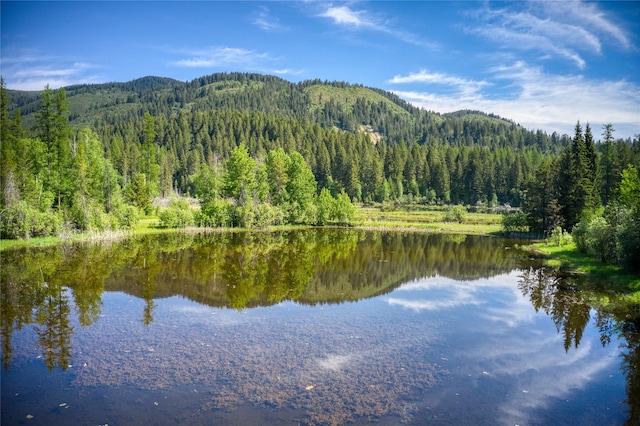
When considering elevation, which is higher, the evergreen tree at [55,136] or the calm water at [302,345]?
the evergreen tree at [55,136]

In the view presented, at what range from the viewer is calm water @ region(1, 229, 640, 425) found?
556 inches

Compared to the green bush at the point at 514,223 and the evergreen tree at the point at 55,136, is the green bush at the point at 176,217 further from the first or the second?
the green bush at the point at 514,223

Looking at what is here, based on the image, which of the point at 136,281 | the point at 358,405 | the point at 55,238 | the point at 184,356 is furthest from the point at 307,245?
the point at 358,405

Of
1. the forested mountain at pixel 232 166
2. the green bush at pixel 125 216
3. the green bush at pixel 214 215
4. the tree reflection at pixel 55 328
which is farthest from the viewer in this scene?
the green bush at pixel 214 215

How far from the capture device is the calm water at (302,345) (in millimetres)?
14125

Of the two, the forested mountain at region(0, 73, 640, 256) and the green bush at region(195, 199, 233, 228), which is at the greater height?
the forested mountain at region(0, 73, 640, 256)

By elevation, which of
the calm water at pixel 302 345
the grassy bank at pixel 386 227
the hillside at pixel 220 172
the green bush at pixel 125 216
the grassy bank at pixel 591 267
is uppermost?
the hillside at pixel 220 172

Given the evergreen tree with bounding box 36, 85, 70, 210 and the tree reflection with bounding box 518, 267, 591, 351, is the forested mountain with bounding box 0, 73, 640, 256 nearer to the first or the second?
the evergreen tree with bounding box 36, 85, 70, 210

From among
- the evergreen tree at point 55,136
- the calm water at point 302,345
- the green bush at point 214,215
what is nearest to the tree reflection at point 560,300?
the calm water at point 302,345

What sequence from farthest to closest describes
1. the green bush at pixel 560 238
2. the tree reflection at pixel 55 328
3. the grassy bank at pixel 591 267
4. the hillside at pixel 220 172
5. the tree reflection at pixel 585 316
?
the green bush at pixel 560 238 → the hillside at pixel 220 172 → the grassy bank at pixel 591 267 → the tree reflection at pixel 55 328 → the tree reflection at pixel 585 316

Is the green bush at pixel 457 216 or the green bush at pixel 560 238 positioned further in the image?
the green bush at pixel 457 216

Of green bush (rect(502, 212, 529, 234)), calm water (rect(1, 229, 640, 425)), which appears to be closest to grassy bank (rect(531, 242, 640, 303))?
calm water (rect(1, 229, 640, 425))

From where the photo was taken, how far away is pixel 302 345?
19531 millimetres

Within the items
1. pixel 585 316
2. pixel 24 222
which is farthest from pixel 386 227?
pixel 24 222
